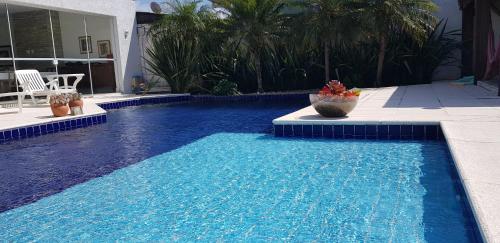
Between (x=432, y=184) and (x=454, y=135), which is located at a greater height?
(x=454, y=135)

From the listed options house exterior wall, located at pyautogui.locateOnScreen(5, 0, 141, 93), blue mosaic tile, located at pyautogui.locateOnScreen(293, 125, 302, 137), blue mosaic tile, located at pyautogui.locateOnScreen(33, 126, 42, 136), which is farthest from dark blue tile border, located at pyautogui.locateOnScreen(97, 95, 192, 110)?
blue mosaic tile, located at pyautogui.locateOnScreen(293, 125, 302, 137)

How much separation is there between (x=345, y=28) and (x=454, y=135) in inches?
320

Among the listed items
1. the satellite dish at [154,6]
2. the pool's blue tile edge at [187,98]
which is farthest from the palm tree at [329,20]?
the satellite dish at [154,6]

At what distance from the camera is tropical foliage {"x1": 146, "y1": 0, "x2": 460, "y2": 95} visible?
12.1 meters

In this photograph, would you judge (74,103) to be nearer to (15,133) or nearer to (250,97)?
(15,133)

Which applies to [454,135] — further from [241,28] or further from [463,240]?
[241,28]

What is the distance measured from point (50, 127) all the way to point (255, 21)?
704 centimetres

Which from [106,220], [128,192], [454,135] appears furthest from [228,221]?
[454,135]

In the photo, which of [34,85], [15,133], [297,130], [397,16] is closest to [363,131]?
[297,130]

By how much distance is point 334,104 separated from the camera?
6426mm

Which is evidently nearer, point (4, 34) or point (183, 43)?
point (183, 43)

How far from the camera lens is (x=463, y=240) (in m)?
2.72

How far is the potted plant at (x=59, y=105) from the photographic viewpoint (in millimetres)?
8820

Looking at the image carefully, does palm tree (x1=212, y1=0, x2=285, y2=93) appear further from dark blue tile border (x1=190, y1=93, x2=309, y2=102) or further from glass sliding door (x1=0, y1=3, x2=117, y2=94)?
glass sliding door (x1=0, y1=3, x2=117, y2=94)
